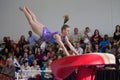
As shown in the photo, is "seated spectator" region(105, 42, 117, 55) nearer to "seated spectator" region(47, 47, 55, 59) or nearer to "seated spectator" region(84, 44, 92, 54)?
"seated spectator" region(84, 44, 92, 54)

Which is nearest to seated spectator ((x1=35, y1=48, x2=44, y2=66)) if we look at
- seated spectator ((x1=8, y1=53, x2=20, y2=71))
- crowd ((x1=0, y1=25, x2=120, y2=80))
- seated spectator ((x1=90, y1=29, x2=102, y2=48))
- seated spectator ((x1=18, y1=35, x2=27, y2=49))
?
crowd ((x1=0, y1=25, x2=120, y2=80))

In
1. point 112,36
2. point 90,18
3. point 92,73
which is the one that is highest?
point 90,18

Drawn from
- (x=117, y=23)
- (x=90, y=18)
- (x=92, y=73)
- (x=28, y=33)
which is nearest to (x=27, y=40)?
(x=28, y=33)

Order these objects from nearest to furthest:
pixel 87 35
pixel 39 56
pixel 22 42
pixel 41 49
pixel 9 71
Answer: pixel 9 71 < pixel 39 56 < pixel 41 49 < pixel 87 35 < pixel 22 42

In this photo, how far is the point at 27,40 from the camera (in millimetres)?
A: 11945

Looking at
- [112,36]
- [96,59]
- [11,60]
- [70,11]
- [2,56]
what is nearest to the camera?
[96,59]

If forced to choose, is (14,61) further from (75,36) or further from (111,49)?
(111,49)

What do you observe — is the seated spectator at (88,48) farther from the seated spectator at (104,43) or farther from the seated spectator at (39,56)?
the seated spectator at (39,56)

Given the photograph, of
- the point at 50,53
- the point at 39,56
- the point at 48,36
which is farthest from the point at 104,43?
the point at 48,36

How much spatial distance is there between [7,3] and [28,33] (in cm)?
182

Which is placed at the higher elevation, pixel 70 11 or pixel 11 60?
pixel 70 11

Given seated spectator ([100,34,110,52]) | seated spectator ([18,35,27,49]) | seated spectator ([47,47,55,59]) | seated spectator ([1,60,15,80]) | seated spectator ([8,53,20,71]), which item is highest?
seated spectator ([18,35,27,49])

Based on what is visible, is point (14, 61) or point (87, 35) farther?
point (87, 35)

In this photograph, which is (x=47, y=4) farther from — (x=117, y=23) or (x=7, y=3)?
(x=117, y=23)
